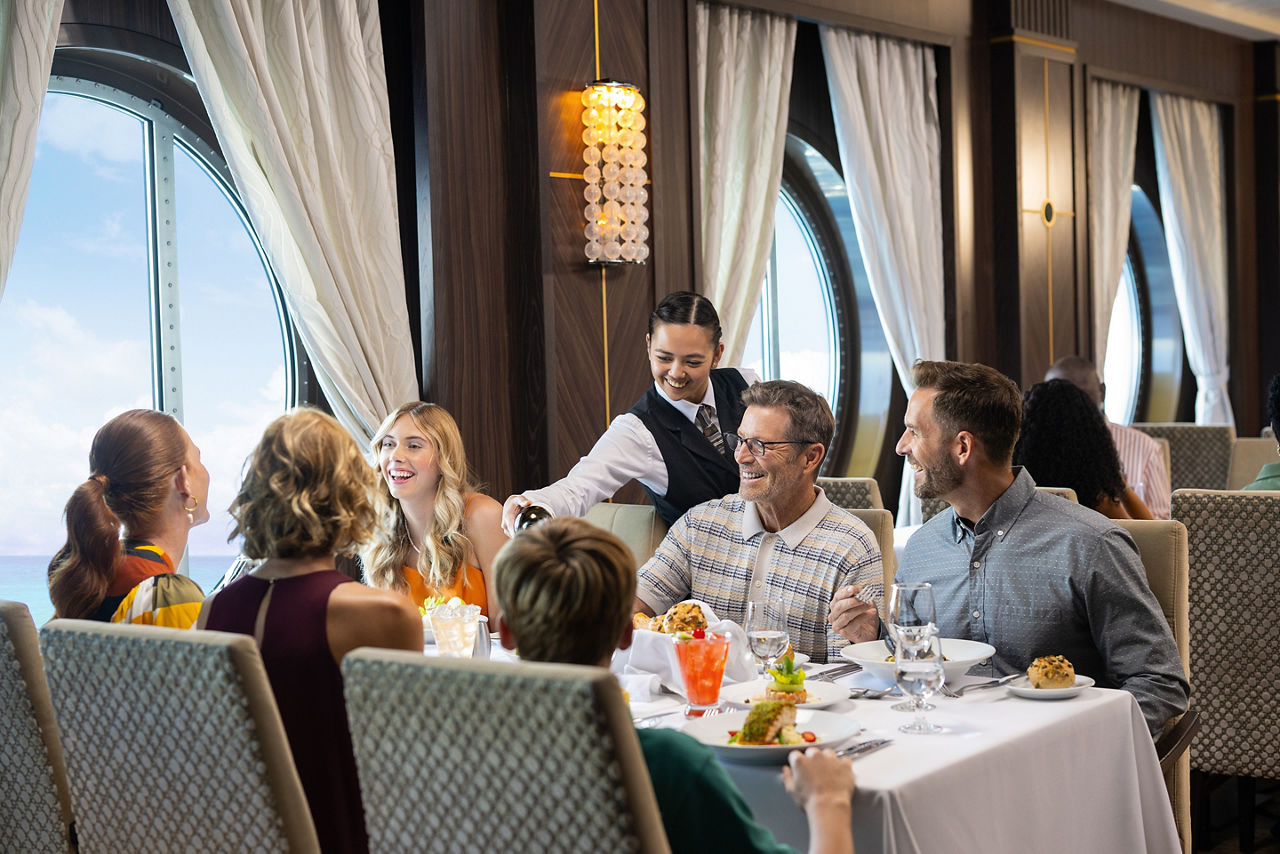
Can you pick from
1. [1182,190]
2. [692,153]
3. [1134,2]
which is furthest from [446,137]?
[1182,190]

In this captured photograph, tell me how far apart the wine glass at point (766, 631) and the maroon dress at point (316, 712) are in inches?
29.0

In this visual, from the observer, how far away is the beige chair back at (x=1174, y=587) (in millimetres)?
2602

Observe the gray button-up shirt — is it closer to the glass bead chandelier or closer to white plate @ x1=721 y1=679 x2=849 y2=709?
white plate @ x1=721 y1=679 x2=849 y2=709

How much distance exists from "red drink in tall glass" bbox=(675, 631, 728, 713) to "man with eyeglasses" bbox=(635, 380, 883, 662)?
60 cm

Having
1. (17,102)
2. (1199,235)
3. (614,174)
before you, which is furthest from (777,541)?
(1199,235)

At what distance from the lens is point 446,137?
4.51m

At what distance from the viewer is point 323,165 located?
13.9ft

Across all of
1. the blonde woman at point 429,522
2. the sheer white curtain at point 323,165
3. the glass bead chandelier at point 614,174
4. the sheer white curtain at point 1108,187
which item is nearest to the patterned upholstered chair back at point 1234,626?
the blonde woman at point 429,522

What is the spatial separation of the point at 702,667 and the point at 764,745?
0.32 m

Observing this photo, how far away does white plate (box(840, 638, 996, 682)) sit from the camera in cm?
225

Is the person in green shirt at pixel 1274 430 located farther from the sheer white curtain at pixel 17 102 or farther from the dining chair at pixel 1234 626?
the sheer white curtain at pixel 17 102

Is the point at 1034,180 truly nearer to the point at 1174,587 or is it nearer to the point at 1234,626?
the point at 1234,626

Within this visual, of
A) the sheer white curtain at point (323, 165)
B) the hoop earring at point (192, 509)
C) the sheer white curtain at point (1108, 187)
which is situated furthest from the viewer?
the sheer white curtain at point (1108, 187)

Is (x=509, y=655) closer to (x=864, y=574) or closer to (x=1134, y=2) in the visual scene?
(x=864, y=574)
